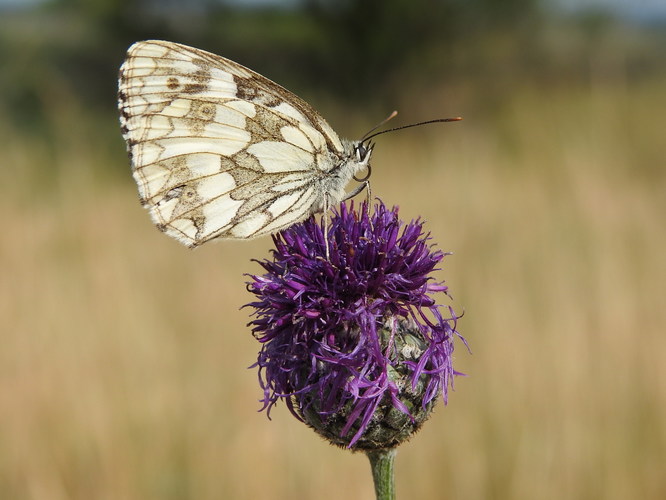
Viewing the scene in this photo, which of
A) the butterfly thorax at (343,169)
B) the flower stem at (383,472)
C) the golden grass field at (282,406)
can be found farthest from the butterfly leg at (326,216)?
the golden grass field at (282,406)

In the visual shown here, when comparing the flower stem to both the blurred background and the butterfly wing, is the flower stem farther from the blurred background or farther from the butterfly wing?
the blurred background

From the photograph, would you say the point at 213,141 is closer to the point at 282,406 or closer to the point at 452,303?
the point at 282,406

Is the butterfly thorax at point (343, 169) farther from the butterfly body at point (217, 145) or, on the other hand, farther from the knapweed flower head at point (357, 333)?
the knapweed flower head at point (357, 333)

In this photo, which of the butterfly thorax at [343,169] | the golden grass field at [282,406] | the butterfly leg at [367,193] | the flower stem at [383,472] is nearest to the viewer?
the flower stem at [383,472]

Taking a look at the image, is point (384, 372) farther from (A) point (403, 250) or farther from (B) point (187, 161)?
(B) point (187, 161)

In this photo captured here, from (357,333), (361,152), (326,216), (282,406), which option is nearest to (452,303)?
(282,406)

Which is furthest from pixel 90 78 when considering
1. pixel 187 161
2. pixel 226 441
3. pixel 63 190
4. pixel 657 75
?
pixel 187 161
